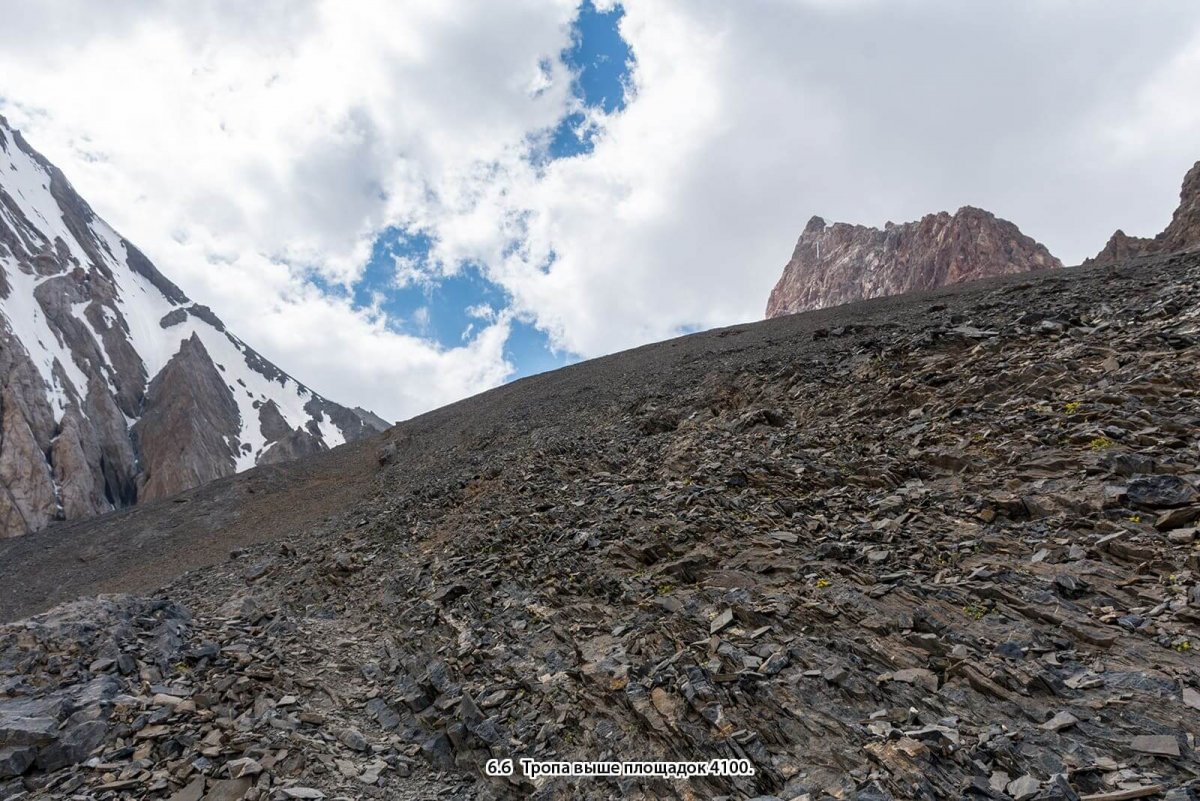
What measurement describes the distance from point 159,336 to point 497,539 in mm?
108345

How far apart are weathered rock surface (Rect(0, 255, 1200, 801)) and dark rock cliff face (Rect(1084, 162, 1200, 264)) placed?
110 feet

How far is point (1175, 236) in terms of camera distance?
41.1m

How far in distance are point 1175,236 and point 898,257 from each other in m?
57.9

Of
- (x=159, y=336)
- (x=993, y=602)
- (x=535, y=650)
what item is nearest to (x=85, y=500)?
(x=159, y=336)

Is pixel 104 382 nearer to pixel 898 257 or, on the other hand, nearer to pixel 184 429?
pixel 184 429

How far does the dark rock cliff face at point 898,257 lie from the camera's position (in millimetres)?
79688

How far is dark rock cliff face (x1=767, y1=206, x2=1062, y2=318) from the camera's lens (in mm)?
79688

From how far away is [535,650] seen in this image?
10500mm

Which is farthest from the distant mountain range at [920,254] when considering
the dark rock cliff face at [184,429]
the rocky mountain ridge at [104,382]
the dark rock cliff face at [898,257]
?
the rocky mountain ridge at [104,382]

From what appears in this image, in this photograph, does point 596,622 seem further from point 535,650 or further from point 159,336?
point 159,336

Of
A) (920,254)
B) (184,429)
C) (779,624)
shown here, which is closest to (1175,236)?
(920,254)

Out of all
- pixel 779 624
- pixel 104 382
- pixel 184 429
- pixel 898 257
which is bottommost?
pixel 779 624

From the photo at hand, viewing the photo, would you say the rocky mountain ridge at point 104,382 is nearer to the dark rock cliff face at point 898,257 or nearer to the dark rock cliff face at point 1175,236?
the dark rock cliff face at point 1175,236

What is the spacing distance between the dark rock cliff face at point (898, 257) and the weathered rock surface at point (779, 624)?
75432 mm
